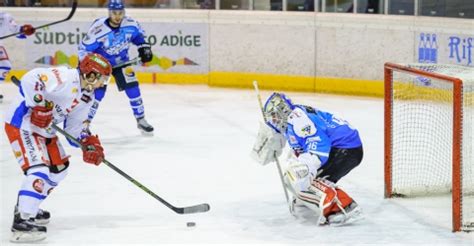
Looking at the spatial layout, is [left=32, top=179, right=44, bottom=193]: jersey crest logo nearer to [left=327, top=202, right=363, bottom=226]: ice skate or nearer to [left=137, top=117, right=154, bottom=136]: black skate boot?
[left=327, top=202, right=363, bottom=226]: ice skate

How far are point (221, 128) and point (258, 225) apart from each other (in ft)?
9.99

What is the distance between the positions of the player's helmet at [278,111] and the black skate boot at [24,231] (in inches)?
49.4

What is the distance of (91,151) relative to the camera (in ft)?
16.6

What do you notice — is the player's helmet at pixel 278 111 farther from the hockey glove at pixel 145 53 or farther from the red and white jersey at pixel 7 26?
the red and white jersey at pixel 7 26

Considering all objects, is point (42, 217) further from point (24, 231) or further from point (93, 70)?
point (93, 70)

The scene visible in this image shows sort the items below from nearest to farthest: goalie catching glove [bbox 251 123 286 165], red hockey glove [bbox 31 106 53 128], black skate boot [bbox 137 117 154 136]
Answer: red hockey glove [bbox 31 106 53 128] < goalie catching glove [bbox 251 123 286 165] < black skate boot [bbox 137 117 154 136]

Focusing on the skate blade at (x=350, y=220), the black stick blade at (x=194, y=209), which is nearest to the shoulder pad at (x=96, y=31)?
the black stick blade at (x=194, y=209)

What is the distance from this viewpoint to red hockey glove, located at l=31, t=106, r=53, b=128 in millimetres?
4832

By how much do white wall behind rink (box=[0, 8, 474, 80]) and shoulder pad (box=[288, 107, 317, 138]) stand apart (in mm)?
4064

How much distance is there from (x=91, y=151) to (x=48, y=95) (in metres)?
0.34

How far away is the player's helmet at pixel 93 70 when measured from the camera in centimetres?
490

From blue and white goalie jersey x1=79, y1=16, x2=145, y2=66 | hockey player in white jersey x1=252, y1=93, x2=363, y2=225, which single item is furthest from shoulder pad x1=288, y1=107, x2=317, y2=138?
blue and white goalie jersey x1=79, y1=16, x2=145, y2=66

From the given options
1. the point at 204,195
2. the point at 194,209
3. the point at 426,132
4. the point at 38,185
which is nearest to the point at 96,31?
the point at 204,195

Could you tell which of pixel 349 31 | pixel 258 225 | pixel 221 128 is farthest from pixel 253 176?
pixel 349 31
